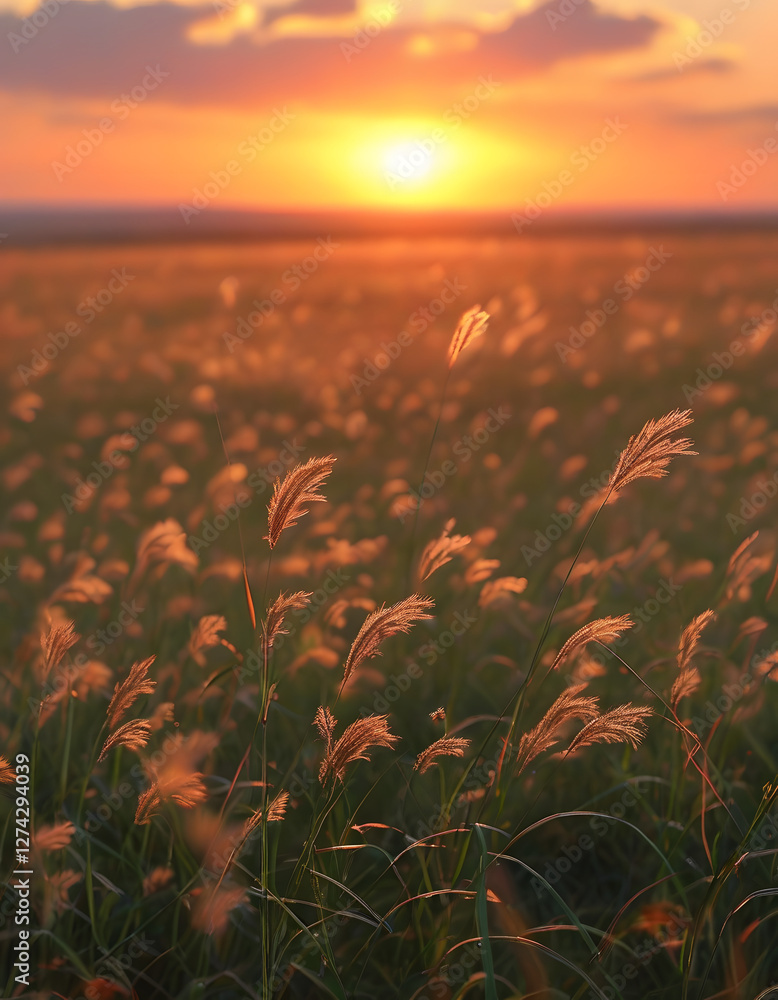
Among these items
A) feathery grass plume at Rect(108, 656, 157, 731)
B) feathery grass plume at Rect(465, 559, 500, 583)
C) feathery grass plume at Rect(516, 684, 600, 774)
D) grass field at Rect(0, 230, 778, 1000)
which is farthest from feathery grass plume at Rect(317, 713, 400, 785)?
feathery grass plume at Rect(465, 559, 500, 583)

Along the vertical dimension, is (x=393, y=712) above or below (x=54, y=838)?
below

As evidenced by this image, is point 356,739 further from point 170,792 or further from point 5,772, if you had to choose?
point 5,772

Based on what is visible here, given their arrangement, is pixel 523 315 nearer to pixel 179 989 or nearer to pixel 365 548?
pixel 365 548

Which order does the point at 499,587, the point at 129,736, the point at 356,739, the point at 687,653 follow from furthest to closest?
1. the point at 499,587
2. the point at 687,653
3. the point at 129,736
4. the point at 356,739

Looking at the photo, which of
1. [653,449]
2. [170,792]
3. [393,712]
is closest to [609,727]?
[653,449]

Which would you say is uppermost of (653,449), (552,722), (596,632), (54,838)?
(653,449)

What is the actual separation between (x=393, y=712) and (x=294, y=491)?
3.43 ft

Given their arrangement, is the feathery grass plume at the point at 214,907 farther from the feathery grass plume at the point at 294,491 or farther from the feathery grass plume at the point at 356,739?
the feathery grass plume at the point at 294,491

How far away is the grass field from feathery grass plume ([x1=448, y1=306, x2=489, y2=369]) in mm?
118

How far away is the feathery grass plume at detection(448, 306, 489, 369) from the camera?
1.50 meters

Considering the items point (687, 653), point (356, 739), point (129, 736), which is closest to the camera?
point (356, 739)

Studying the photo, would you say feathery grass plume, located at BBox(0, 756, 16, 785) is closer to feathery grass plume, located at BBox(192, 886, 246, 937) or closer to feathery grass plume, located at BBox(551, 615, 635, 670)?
feathery grass plume, located at BBox(192, 886, 246, 937)

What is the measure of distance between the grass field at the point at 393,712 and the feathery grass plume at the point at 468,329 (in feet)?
0.39

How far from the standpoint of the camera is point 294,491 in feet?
4.26
